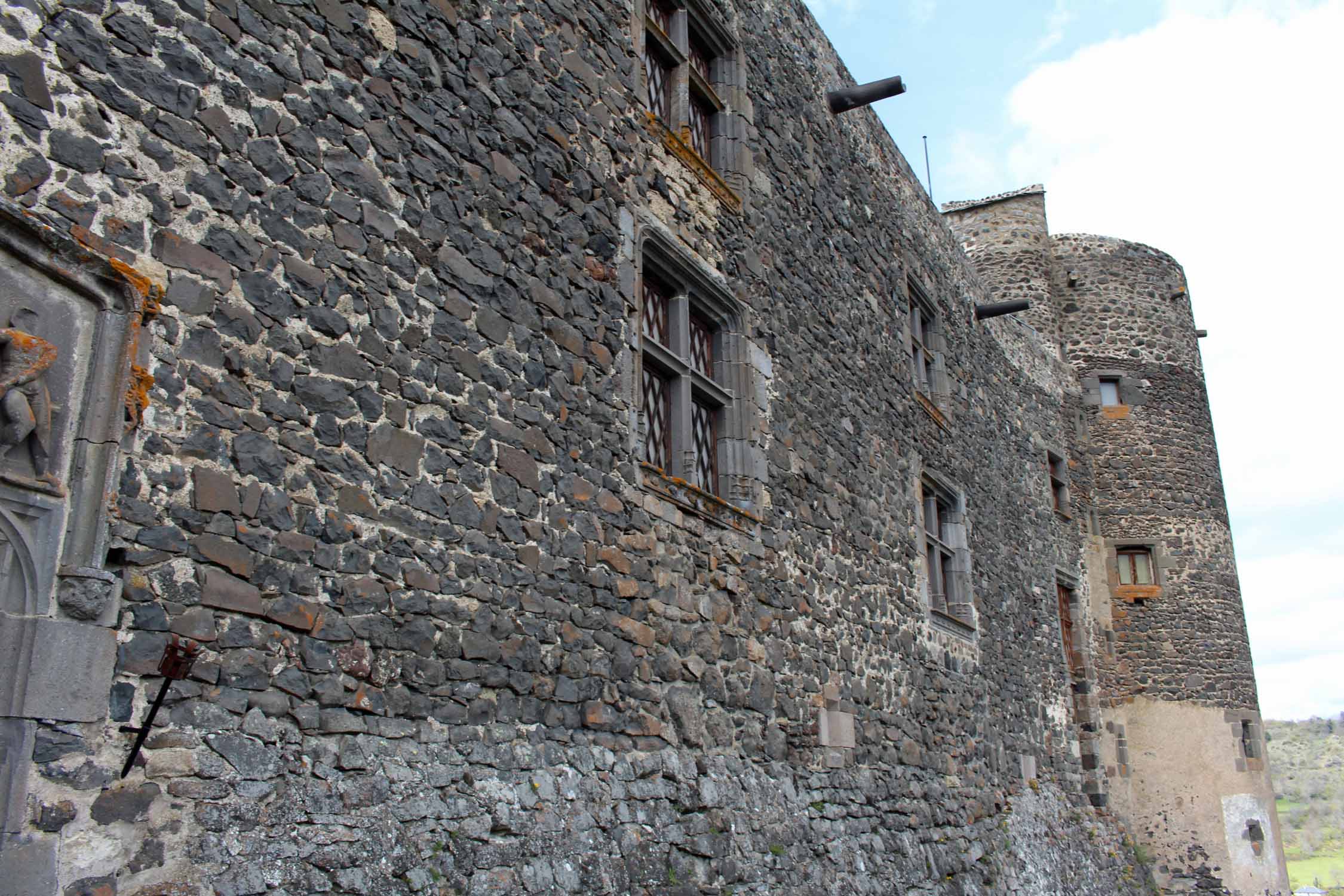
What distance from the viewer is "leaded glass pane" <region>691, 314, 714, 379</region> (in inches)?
284

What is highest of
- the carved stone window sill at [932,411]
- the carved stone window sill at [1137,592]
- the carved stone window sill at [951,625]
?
the carved stone window sill at [932,411]

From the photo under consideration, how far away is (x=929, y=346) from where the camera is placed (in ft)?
39.5

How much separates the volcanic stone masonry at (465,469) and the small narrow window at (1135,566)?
728 cm

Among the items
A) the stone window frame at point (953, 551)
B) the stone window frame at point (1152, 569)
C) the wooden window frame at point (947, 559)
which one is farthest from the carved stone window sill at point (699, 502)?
the stone window frame at point (1152, 569)

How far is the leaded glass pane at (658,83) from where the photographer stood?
24.0 feet

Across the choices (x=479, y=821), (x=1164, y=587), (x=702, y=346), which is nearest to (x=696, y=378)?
(x=702, y=346)

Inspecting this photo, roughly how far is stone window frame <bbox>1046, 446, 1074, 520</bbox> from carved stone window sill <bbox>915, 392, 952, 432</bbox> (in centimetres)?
480

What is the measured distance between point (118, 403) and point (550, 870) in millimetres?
2569

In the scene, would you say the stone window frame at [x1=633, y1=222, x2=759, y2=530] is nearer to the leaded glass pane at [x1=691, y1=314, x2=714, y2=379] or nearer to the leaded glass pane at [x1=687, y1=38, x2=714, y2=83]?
the leaded glass pane at [x1=691, y1=314, x2=714, y2=379]

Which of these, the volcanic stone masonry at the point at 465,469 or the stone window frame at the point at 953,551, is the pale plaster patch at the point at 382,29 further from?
the stone window frame at the point at 953,551

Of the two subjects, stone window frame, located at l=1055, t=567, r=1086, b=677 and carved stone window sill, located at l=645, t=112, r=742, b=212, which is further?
stone window frame, located at l=1055, t=567, r=1086, b=677

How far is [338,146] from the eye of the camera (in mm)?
4555

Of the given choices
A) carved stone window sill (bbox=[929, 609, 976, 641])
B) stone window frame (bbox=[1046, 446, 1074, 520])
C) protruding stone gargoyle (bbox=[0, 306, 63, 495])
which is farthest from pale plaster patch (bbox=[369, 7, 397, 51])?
stone window frame (bbox=[1046, 446, 1074, 520])

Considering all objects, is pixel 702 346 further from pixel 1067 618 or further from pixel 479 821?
pixel 1067 618
